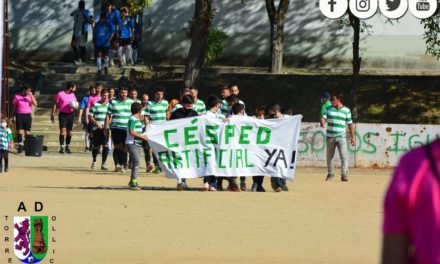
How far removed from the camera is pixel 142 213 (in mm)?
15211

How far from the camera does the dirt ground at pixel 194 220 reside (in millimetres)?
11656

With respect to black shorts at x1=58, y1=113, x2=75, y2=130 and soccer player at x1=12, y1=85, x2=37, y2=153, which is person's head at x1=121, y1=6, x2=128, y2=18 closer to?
soccer player at x1=12, y1=85, x2=37, y2=153

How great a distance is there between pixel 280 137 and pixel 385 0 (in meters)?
14.9

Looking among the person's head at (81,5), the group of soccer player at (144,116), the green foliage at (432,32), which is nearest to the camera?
the group of soccer player at (144,116)

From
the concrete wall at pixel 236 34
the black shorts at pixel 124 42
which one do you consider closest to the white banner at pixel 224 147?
the black shorts at pixel 124 42

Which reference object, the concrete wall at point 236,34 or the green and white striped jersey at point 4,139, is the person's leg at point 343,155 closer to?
the green and white striped jersey at point 4,139

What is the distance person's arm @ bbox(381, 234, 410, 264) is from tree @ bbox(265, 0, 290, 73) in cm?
3305

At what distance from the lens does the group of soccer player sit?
18.9 metres

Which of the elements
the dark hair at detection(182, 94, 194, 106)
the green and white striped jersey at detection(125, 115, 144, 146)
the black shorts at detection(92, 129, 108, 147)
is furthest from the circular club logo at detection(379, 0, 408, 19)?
the green and white striped jersey at detection(125, 115, 144, 146)

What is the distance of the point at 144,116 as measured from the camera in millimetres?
21562

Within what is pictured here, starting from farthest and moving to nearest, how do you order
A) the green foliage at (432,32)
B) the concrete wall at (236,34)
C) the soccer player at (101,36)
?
1. the concrete wall at (236,34)
2. the green foliage at (432,32)
3. the soccer player at (101,36)

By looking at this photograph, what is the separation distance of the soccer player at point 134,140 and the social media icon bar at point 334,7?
14.3 m

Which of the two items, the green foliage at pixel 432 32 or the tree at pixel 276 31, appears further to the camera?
the tree at pixel 276 31

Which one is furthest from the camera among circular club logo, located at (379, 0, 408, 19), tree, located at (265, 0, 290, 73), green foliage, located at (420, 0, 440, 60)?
tree, located at (265, 0, 290, 73)
